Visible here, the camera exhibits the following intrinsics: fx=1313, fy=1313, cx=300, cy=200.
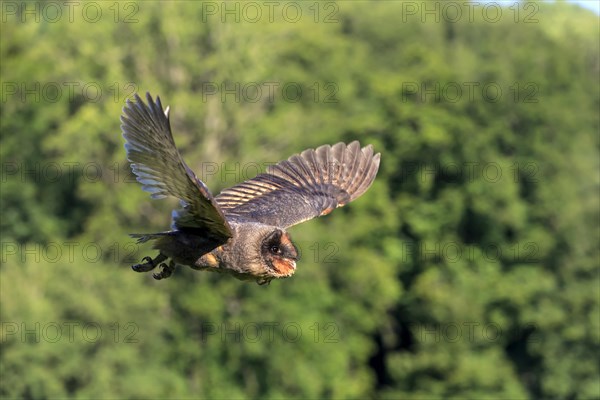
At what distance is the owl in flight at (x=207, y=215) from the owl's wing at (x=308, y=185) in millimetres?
12

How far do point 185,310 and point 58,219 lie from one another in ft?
24.2

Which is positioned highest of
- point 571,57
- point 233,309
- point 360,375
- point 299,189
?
point 571,57

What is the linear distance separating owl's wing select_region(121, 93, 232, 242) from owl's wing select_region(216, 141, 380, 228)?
5.01 feet

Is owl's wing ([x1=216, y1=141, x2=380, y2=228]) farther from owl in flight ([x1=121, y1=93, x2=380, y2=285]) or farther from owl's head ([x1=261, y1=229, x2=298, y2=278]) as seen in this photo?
owl's head ([x1=261, y1=229, x2=298, y2=278])

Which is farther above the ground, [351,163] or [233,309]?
[351,163]

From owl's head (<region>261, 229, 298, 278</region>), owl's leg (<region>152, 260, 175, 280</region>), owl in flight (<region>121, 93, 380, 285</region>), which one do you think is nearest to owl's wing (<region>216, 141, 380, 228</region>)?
owl in flight (<region>121, 93, 380, 285</region>)

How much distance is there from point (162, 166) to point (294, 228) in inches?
1027

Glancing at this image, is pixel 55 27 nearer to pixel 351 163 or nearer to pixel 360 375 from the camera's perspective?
pixel 360 375

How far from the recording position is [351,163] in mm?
13008

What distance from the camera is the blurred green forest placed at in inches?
1454

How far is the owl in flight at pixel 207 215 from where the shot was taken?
9.61 meters

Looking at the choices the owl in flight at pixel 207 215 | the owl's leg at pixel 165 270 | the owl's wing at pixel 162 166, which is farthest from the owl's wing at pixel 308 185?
the owl's wing at pixel 162 166

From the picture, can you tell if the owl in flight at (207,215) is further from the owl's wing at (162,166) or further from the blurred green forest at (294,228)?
the blurred green forest at (294,228)

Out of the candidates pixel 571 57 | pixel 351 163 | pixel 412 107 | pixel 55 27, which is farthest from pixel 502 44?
pixel 351 163
